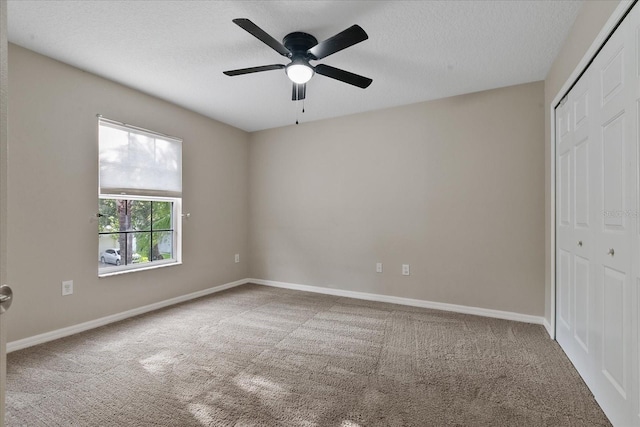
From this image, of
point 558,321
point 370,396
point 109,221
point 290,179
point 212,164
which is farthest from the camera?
point 290,179

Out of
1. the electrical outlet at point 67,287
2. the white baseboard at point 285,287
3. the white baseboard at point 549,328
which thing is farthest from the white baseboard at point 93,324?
the white baseboard at point 549,328

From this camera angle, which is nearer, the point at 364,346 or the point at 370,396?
the point at 370,396

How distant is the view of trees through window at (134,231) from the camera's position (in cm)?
318

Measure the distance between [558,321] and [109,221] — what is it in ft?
14.5

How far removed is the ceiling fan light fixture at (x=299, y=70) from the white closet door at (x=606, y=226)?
1.81 metres

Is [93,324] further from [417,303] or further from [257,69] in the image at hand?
[417,303]

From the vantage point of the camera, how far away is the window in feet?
10.2

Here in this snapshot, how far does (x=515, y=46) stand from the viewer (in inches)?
97.8

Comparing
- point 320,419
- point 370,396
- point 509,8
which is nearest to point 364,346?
point 370,396

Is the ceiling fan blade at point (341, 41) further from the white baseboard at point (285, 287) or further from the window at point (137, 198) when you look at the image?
the white baseboard at point (285, 287)

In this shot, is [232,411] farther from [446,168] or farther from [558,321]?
[446,168]

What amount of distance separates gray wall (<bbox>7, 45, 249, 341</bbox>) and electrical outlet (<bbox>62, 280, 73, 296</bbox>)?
0.11 ft

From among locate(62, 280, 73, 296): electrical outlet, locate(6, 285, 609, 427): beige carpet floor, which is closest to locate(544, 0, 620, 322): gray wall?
locate(6, 285, 609, 427): beige carpet floor

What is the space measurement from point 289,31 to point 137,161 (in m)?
2.23
